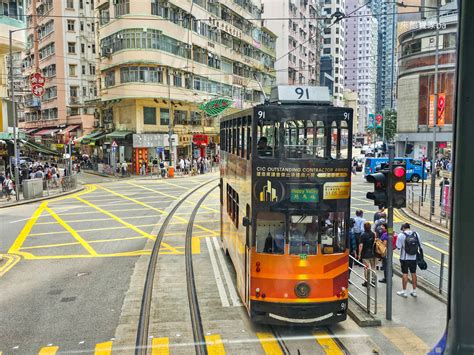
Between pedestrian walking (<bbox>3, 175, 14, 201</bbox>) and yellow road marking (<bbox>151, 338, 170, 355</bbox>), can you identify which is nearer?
yellow road marking (<bbox>151, 338, 170, 355</bbox>)

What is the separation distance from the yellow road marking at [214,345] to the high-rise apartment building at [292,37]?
5787 centimetres

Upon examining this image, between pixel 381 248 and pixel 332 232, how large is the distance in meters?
3.44

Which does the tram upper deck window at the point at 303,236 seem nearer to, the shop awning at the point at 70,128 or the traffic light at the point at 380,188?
the traffic light at the point at 380,188

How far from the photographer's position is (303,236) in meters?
7.51

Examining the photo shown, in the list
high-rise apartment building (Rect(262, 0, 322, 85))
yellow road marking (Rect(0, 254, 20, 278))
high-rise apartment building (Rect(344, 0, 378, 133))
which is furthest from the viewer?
high-rise apartment building (Rect(344, 0, 378, 133))

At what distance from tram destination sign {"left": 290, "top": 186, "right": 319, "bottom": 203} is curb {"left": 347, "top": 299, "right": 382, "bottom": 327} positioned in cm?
241

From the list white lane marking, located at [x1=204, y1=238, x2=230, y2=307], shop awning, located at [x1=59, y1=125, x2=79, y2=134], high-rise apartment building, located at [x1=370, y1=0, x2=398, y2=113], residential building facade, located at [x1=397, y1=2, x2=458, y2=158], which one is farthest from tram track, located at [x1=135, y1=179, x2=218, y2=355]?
shop awning, located at [x1=59, y1=125, x2=79, y2=134]

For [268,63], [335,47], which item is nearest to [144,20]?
[268,63]

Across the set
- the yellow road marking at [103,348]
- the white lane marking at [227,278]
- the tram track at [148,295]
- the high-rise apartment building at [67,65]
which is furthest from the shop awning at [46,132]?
the yellow road marking at [103,348]

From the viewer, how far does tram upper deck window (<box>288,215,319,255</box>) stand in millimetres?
7461

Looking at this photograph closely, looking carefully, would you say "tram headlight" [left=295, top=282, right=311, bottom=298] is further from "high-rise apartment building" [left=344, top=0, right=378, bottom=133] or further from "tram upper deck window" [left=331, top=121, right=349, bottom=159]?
"high-rise apartment building" [left=344, top=0, right=378, bottom=133]

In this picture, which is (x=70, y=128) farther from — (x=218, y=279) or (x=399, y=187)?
(x=399, y=187)

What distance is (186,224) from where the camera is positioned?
1767cm

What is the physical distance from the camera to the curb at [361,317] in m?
8.01
